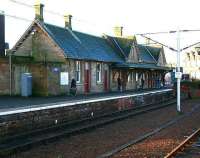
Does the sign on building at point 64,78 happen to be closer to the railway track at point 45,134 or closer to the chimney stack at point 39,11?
the chimney stack at point 39,11

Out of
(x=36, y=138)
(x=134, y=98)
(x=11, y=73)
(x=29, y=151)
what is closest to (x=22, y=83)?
(x=11, y=73)

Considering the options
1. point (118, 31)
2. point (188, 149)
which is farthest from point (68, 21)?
point (188, 149)

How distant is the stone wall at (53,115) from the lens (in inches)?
606

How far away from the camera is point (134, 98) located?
31.4 meters

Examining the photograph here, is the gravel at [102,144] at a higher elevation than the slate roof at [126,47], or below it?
below

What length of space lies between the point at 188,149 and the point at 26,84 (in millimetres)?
18509

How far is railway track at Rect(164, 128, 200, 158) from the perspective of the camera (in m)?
13.0

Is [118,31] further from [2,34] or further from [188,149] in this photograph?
[188,149]

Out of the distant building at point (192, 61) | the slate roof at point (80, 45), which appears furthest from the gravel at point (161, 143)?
the distant building at point (192, 61)

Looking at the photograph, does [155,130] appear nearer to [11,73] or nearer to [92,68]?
[11,73]

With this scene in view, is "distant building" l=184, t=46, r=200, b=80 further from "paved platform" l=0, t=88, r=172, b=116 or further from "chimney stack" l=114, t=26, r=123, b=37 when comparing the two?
"paved platform" l=0, t=88, r=172, b=116

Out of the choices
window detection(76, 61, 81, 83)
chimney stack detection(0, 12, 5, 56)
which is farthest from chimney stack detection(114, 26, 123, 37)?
window detection(76, 61, 81, 83)

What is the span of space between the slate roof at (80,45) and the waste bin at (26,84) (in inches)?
194

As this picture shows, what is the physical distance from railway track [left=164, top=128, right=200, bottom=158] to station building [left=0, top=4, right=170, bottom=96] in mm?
17169
